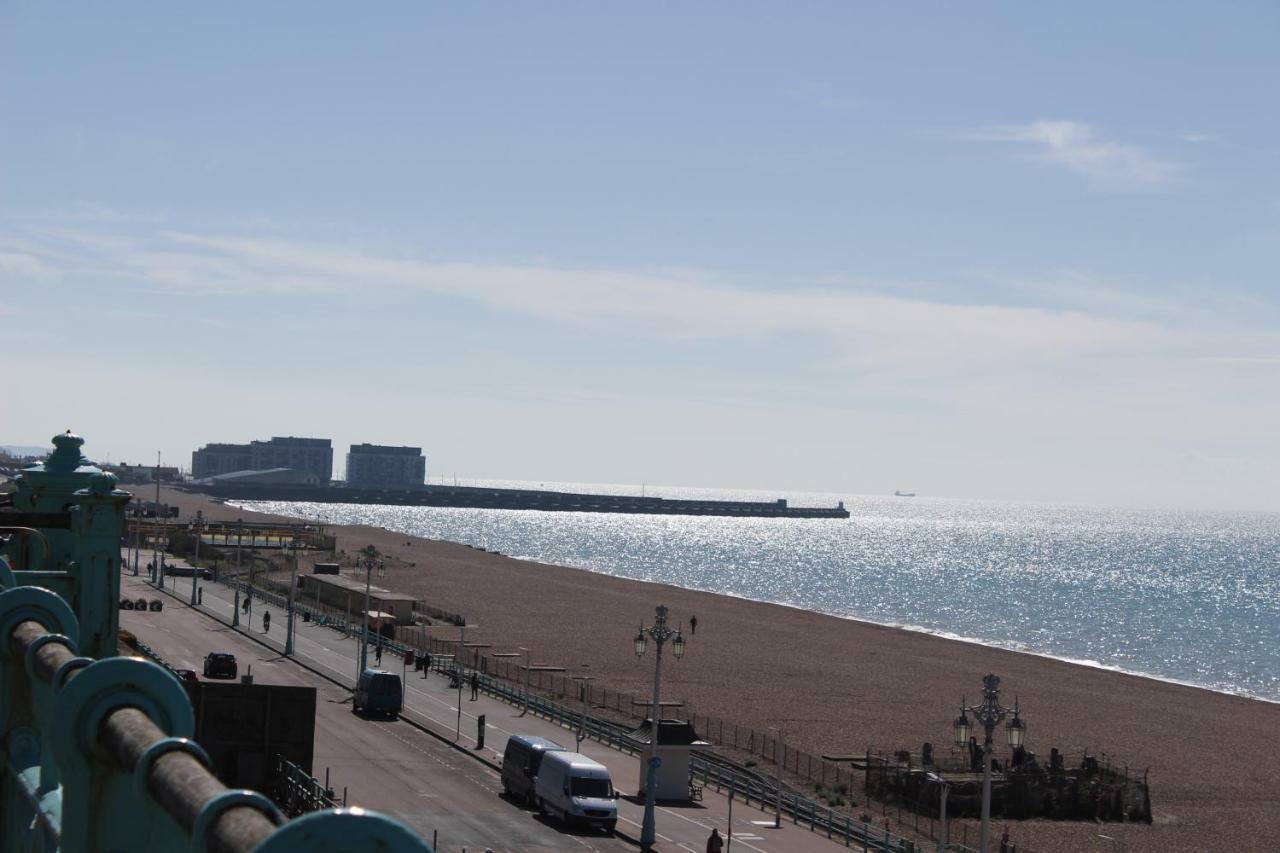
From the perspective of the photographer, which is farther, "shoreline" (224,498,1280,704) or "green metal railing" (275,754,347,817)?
"shoreline" (224,498,1280,704)

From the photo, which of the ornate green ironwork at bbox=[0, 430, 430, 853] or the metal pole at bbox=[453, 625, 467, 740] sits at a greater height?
the ornate green ironwork at bbox=[0, 430, 430, 853]

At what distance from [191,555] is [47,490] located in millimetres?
109152

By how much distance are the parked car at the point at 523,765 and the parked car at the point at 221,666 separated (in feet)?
52.4

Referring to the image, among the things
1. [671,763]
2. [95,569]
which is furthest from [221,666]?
[95,569]

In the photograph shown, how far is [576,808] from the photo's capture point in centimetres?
3338

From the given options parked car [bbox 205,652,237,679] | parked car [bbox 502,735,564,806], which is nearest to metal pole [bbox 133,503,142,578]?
parked car [bbox 205,652,237,679]

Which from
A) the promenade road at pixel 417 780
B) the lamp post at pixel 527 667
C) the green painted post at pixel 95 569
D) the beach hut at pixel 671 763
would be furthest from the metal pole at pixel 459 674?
the green painted post at pixel 95 569

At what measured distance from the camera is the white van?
33.4m

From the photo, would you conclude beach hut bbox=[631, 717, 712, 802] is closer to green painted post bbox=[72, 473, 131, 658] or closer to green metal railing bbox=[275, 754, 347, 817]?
green metal railing bbox=[275, 754, 347, 817]

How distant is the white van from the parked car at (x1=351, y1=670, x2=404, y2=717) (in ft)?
44.2

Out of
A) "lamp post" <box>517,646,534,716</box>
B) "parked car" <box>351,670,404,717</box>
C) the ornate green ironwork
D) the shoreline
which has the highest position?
the ornate green ironwork

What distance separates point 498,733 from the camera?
4662 cm

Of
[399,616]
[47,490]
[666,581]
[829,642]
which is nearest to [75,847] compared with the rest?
[47,490]

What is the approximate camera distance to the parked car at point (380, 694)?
4700cm
